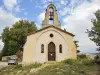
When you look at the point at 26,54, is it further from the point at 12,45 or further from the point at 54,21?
the point at 12,45

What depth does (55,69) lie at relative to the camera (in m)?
25.8

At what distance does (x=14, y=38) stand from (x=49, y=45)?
34057 mm

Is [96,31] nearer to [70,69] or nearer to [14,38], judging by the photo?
[70,69]

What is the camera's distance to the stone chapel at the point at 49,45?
1252 inches

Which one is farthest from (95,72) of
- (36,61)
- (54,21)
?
(54,21)

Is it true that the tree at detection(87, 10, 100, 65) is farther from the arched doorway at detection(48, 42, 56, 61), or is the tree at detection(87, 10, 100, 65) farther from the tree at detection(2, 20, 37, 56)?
the tree at detection(2, 20, 37, 56)

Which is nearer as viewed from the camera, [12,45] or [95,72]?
[95,72]

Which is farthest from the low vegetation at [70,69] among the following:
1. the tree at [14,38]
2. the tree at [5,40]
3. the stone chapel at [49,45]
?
the tree at [5,40]

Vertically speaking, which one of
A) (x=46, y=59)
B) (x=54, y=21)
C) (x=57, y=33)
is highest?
(x=54, y=21)

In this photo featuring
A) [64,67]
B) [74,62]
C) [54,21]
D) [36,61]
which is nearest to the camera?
[64,67]

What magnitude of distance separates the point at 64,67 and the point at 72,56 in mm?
6335

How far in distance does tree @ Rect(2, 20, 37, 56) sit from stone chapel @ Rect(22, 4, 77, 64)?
103ft

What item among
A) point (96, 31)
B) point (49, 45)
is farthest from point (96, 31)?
point (49, 45)

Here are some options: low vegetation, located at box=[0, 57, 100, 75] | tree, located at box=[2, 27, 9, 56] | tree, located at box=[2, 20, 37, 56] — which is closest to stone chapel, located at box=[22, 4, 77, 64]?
low vegetation, located at box=[0, 57, 100, 75]
